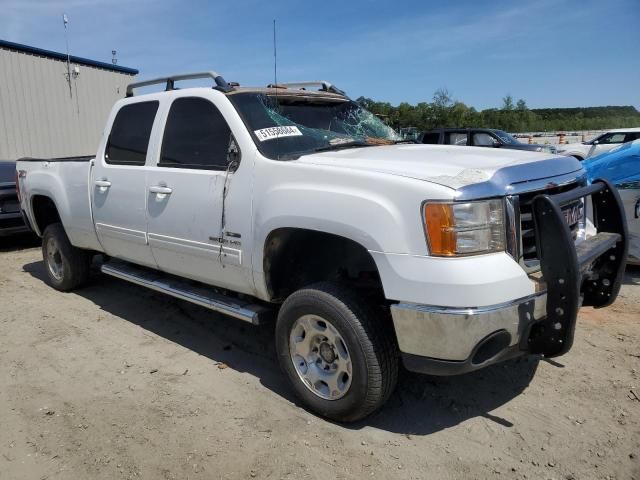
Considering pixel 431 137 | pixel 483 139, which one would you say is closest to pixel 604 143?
pixel 483 139

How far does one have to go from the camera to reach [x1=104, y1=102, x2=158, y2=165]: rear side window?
14.3 feet

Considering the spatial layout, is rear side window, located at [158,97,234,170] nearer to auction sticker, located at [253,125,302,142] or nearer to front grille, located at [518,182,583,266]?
auction sticker, located at [253,125,302,142]

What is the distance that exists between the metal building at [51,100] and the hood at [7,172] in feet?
17.7

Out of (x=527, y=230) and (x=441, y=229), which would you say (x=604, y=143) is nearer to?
(x=527, y=230)

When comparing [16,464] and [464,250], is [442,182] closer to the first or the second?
[464,250]

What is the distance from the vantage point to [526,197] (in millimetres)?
2762

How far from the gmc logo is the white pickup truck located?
0.04 ft

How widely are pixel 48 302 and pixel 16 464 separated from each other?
Result: 121 inches

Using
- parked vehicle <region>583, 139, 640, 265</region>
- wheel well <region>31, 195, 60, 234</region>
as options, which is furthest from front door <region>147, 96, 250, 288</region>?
parked vehicle <region>583, 139, 640, 265</region>

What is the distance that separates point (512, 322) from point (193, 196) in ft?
7.46

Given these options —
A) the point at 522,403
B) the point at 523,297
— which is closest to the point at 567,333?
the point at 523,297

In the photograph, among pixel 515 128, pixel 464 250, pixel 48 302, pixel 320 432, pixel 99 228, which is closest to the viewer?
pixel 464 250

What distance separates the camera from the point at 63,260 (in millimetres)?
5637

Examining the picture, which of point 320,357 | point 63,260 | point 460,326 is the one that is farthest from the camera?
point 63,260
